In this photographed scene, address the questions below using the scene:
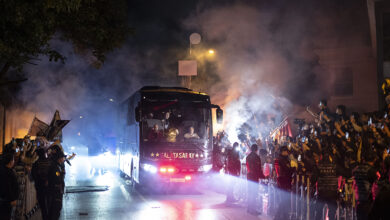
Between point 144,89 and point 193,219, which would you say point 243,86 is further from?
point 193,219

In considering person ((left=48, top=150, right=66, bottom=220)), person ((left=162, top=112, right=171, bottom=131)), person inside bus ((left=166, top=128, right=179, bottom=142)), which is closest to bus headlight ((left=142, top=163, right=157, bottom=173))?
person inside bus ((left=166, top=128, right=179, bottom=142))

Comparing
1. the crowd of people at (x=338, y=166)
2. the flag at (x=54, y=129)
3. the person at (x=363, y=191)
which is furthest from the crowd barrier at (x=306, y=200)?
the flag at (x=54, y=129)

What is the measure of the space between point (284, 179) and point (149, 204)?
428 centimetres

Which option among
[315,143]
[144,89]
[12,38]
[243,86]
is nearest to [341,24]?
[243,86]

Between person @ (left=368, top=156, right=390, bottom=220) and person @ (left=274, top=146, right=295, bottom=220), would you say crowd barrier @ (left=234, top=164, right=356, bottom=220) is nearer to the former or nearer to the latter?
person @ (left=274, top=146, right=295, bottom=220)

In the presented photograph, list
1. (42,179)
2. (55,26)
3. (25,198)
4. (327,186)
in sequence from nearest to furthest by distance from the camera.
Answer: (327,186), (42,179), (25,198), (55,26)

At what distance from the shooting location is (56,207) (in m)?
8.00

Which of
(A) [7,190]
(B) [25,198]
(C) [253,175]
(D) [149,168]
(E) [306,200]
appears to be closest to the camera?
(A) [7,190]

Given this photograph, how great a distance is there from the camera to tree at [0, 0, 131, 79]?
760 cm

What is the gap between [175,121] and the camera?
44.5 feet

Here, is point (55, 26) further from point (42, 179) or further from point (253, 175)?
point (253, 175)

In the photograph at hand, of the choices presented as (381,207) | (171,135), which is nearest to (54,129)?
(171,135)

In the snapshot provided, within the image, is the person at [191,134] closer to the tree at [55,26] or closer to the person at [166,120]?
the person at [166,120]

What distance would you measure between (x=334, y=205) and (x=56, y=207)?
499 centimetres
